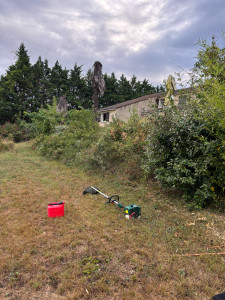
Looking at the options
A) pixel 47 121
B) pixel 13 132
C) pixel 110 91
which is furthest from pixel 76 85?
pixel 47 121

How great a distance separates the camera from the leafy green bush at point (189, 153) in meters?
2.94

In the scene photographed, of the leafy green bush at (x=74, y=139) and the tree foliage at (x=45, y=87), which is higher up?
the tree foliage at (x=45, y=87)

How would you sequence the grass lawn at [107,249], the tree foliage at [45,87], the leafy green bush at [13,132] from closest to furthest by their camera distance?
the grass lawn at [107,249] < the leafy green bush at [13,132] < the tree foliage at [45,87]

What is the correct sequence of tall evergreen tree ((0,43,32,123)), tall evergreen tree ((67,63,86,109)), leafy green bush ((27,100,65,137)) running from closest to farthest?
leafy green bush ((27,100,65,137)) → tall evergreen tree ((0,43,32,123)) → tall evergreen tree ((67,63,86,109))

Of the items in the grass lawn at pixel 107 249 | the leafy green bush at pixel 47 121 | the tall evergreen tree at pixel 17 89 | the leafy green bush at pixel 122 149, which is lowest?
the grass lawn at pixel 107 249

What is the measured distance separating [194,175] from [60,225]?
2.39m

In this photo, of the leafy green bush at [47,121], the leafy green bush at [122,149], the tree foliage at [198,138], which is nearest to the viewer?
the tree foliage at [198,138]

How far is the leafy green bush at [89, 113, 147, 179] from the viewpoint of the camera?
4879 millimetres

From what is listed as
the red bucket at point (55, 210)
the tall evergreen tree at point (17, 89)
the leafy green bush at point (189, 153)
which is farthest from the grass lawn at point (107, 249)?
the tall evergreen tree at point (17, 89)

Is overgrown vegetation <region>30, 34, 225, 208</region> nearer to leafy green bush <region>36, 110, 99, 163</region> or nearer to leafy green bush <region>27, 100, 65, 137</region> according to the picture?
leafy green bush <region>36, 110, 99, 163</region>

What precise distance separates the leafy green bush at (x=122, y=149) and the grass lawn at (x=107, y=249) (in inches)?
48.6

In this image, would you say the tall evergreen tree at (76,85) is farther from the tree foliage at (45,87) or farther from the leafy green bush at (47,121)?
the leafy green bush at (47,121)

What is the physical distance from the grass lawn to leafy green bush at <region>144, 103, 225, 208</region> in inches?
15.4

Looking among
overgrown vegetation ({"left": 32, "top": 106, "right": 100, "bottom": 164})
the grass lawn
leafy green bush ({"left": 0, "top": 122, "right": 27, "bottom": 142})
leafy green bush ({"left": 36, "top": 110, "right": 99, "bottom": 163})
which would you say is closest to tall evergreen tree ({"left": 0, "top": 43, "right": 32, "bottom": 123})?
leafy green bush ({"left": 0, "top": 122, "right": 27, "bottom": 142})
